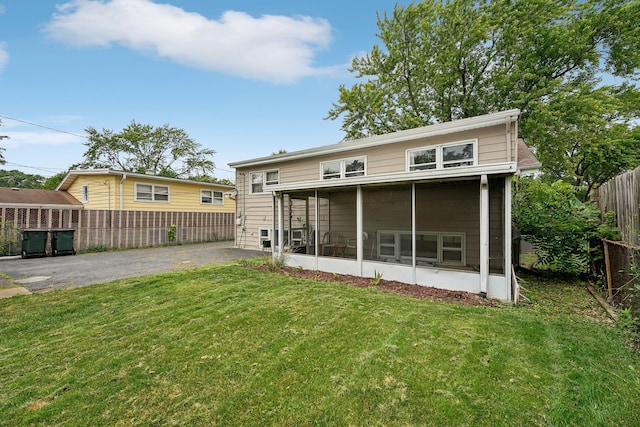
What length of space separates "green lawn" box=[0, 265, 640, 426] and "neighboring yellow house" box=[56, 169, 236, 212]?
9877mm

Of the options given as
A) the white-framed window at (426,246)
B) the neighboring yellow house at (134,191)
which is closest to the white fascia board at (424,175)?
the white-framed window at (426,246)

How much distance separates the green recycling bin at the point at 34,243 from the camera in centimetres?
965

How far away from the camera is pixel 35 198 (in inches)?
497

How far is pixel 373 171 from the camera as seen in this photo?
9258 millimetres

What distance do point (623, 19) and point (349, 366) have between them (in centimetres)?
1836

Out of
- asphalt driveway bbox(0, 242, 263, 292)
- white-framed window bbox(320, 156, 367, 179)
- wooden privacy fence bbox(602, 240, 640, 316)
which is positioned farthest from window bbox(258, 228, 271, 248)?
wooden privacy fence bbox(602, 240, 640, 316)

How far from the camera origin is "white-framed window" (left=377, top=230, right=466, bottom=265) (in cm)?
673

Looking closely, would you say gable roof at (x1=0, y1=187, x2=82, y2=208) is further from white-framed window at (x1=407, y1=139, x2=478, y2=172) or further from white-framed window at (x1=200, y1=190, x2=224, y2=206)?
white-framed window at (x1=407, y1=139, x2=478, y2=172)

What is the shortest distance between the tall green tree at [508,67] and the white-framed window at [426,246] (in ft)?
29.9

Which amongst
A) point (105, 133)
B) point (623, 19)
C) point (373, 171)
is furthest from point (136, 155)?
point (623, 19)

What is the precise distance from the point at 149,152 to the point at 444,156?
103 feet

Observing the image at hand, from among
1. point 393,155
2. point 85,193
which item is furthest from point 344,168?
point 85,193

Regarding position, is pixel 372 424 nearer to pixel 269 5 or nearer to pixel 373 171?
pixel 373 171

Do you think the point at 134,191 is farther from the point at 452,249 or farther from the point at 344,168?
the point at 452,249
